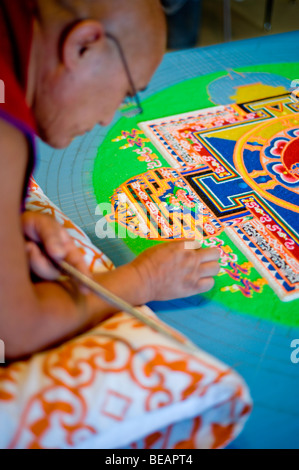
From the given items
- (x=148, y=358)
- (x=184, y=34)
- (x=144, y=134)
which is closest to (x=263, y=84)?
(x=144, y=134)

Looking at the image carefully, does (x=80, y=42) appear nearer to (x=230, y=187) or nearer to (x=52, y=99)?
(x=52, y=99)

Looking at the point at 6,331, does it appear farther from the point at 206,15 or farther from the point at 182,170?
the point at 206,15

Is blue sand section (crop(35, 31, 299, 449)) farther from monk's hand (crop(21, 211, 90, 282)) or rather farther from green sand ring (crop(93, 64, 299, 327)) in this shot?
monk's hand (crop(21, 211, 90, 282))

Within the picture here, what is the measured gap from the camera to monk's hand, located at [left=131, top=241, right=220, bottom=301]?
980 mm

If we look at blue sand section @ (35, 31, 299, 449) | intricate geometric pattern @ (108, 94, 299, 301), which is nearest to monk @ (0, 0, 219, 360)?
blue sand section @ (35, 31, 299, 449)

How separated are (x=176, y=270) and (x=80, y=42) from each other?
20.9 inches

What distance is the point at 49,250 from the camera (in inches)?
32.5

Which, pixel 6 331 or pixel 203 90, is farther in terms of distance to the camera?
pixel 203 90

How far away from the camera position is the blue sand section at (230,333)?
825 mm

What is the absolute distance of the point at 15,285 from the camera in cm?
69

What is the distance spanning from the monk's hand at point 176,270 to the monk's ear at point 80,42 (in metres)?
0.46

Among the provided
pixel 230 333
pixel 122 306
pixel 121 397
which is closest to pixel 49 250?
pixel 122 306

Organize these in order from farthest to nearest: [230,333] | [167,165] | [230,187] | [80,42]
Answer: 1. [167,165]
2. [230,187]
3. [230,333]
4. [80,42]

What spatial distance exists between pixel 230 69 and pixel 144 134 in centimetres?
65
